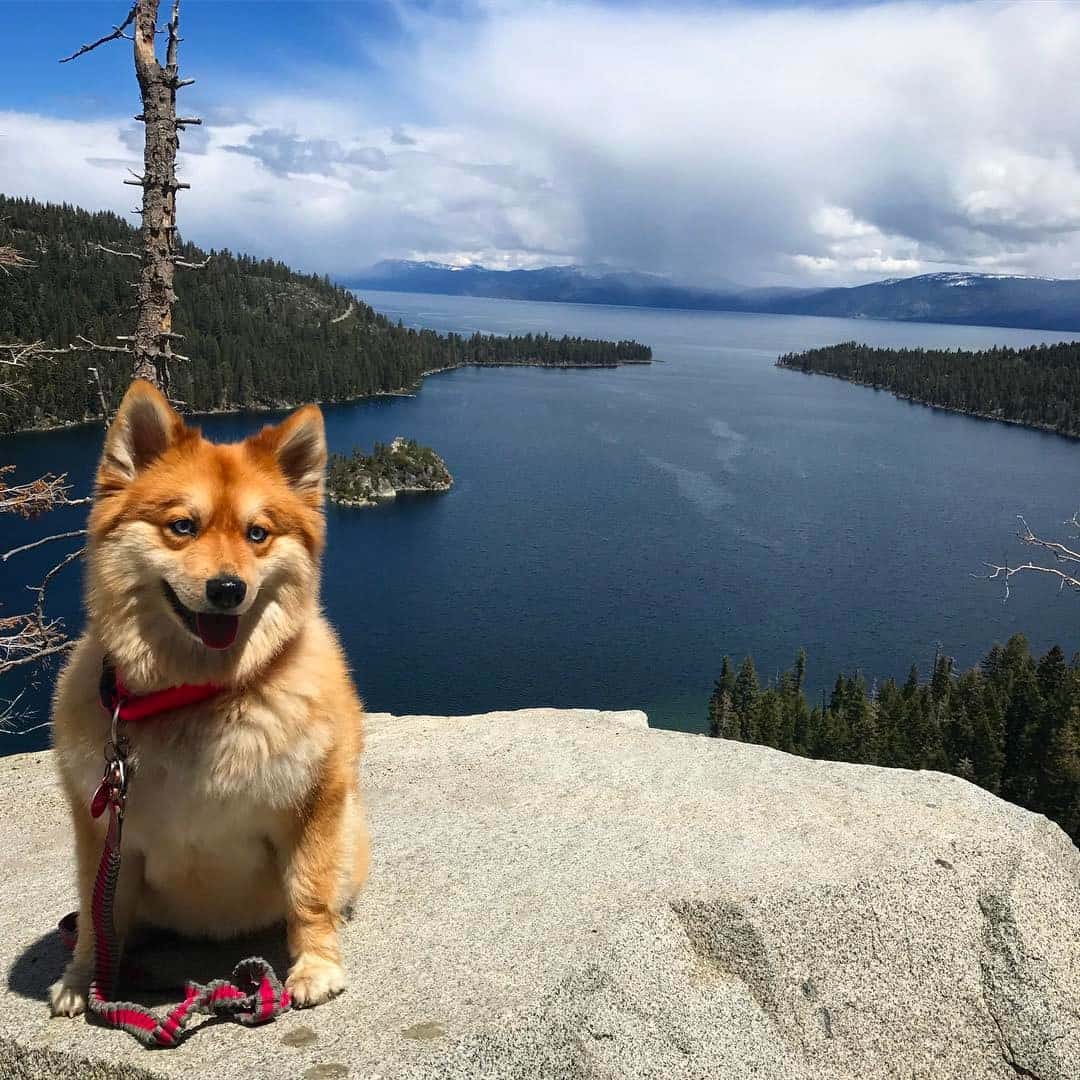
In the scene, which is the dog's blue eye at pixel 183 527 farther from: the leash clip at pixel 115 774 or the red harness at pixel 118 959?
the leash clip at pixel 115 774

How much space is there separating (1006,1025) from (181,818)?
4.89 metres

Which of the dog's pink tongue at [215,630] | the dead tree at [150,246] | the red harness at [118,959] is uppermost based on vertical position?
the dead tree at [150,246]

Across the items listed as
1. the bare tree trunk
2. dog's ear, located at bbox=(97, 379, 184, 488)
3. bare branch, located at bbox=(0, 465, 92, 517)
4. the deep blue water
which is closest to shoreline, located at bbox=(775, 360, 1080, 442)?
the deep blue water

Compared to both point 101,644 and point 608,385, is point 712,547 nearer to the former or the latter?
point 101,644

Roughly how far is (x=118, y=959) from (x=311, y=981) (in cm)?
87

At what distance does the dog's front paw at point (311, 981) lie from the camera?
381cm

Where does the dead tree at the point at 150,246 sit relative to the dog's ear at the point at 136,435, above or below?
above

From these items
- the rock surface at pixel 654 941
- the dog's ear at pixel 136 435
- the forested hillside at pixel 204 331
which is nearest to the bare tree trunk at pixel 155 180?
the rock surface at pixel 654 941

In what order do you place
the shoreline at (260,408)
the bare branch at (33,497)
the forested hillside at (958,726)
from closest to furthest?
the bare branch at (33,497), the forested hillside at (958,726), the shoreline at (260,408)

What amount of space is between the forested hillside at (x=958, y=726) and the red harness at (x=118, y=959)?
150 ft

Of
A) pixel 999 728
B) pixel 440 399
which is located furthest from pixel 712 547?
pixel 440 399

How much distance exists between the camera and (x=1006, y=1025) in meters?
4.95

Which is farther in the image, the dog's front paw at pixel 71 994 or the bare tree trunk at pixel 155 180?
the bare tree trunk at pixel 155 180

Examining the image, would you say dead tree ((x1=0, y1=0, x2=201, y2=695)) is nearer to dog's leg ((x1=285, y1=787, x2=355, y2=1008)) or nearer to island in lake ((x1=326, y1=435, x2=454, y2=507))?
dog's leg ((x1=285, y1=787, x2=355, y2=1008))
